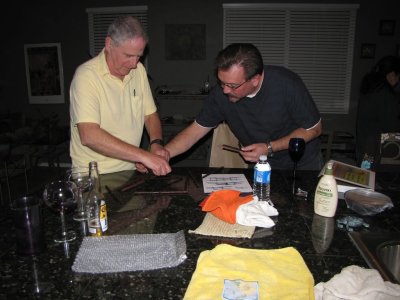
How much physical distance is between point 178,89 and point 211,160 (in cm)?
344

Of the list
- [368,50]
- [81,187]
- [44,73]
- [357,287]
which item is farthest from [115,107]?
[368,50]

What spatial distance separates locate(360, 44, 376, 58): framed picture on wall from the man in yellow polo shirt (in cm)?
428

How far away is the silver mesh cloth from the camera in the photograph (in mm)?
1000

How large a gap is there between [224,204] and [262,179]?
25cm

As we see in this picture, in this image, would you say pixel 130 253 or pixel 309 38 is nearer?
pixel 130 253

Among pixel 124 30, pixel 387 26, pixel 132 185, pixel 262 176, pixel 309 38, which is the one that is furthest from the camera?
pixel 309 38

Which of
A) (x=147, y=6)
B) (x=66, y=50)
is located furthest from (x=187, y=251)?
(x=66, y=50)

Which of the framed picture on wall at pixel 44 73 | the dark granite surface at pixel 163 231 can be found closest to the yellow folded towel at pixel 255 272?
the dark granite surface at pixel 163 231

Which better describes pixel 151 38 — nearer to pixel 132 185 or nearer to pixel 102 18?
pixel 102 18

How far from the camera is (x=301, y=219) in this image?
1337 millimetres

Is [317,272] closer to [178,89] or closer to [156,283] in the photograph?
[156,283]

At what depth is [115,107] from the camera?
2.06 m

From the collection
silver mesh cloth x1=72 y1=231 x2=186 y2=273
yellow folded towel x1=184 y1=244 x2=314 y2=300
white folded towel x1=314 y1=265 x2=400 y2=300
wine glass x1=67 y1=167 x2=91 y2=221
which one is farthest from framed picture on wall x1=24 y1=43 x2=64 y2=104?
white folded towel x1=314 y1=265 x2=400 y2=300

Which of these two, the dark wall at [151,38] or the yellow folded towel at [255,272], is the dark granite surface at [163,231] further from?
the dark wall at [151,38]
